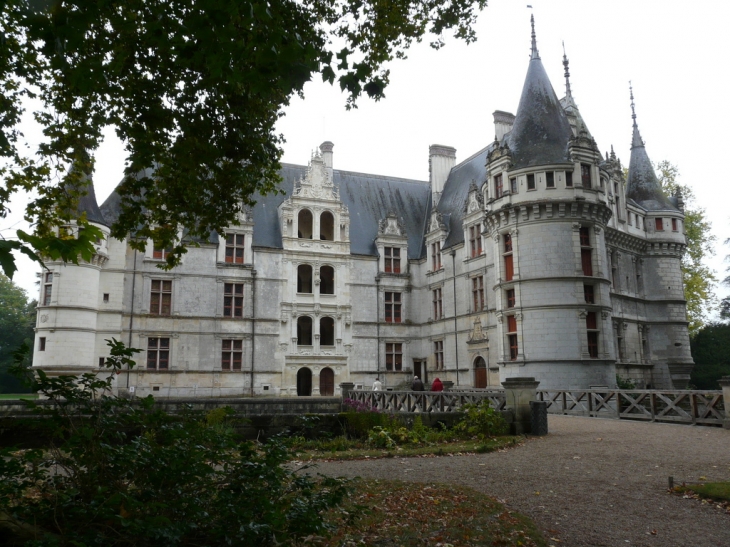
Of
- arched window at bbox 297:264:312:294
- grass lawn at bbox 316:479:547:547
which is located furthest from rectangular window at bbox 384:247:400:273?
grass lawn at bbox 316:479:547:547

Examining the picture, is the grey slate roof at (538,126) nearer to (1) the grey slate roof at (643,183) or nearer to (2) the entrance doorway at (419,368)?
(1) the grey slate roof at (643,183)

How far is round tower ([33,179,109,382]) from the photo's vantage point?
26125 mm

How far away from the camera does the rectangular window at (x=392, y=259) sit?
113ft

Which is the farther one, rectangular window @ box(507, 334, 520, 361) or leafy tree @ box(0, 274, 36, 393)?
leafy tree @ box(0, 274, 36, 393)

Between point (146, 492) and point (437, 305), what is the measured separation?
29438 mm

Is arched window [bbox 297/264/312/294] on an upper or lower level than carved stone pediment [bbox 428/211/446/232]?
lower

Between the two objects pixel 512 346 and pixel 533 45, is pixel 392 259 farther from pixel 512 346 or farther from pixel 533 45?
pixel 533 45

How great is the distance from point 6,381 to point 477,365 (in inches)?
1627

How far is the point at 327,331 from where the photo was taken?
33250mm

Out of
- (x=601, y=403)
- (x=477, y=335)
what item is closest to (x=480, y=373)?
(x=477, y=335)

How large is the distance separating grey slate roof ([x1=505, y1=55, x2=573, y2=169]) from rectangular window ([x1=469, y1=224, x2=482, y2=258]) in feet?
15.8

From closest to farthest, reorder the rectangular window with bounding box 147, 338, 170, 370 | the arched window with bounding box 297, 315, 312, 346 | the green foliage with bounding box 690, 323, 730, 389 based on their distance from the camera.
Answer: the rectangular window with bounding box 147, 338, 170, 370 → the green foliage with bounding box 690, 323, 730, 389 → the arched window with bounding box 297, 315, 312, 346

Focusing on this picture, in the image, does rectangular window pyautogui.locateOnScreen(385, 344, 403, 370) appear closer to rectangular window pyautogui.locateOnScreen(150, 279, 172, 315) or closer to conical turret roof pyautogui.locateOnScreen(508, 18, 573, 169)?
rectangular window pyautogui.locateOnScreen(150, 279, 172, 315)

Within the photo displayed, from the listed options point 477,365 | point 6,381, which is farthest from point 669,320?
point 6,381
